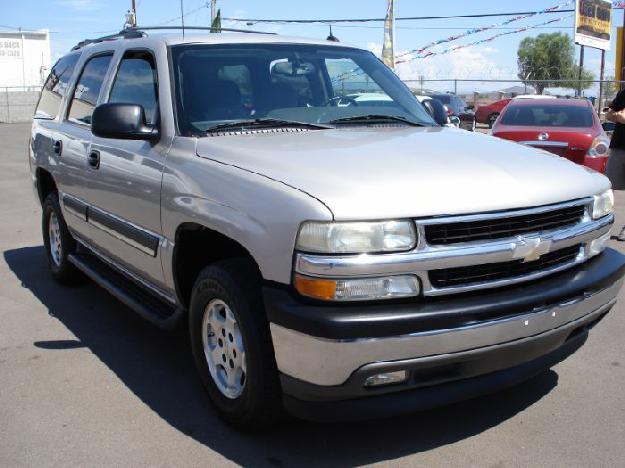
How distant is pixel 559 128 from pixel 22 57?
52.4 m

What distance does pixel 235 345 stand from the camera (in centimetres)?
325

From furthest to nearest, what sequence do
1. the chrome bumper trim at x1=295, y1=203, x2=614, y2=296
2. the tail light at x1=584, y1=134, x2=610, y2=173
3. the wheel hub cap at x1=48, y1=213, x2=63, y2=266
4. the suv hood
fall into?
the tail light at x1=584, y1=134, x2=610, y2=173, the wheel hub cap at x1=48, y1=213, x2=63, y2=266, the suv hood, the chrome bumper trim at x1=295, y1=203, x2=614, y2=296

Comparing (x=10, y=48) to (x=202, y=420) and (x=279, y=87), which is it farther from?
(x=202, y=420)

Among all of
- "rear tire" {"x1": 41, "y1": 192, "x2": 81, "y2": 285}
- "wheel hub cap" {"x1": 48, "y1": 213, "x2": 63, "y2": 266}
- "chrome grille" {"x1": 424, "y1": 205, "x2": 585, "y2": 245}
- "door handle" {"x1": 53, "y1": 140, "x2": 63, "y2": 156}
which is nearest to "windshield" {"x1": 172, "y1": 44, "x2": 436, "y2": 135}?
"chrome grille" {"x1": 424, "y1": 205, "x2": 585, "y2": 245}

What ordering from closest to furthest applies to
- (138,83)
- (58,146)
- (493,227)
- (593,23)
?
1. (493,227)
2. (138,83)
3. (58,146)
4. (593,23)

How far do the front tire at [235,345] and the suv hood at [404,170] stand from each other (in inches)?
19.7

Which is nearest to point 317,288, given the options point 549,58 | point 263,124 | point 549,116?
point 263,124

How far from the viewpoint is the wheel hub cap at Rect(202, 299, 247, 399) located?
3240 mm

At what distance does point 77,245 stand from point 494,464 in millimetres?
3786

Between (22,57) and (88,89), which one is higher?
(22,57)

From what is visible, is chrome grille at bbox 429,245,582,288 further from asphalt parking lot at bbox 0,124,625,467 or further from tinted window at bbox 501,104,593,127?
tinted window at bbox 501,104,593,127

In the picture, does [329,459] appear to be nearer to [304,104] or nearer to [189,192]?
[189,192]

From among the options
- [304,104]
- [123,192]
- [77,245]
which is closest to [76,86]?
[77,245]

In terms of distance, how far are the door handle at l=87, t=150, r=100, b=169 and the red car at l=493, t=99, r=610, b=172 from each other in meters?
6.87
